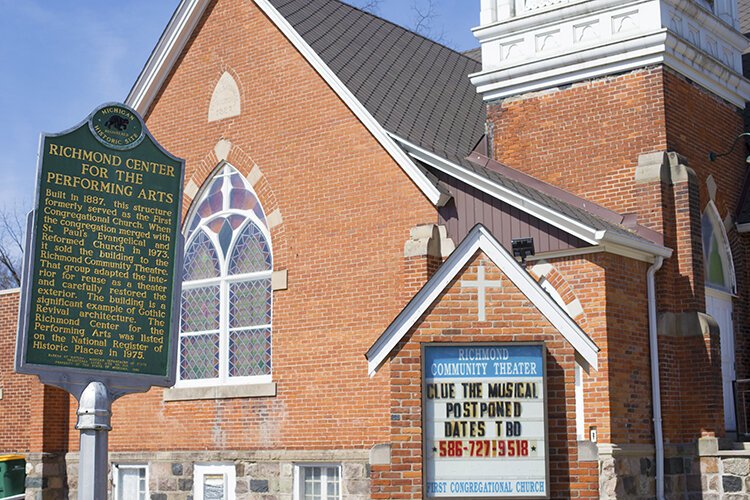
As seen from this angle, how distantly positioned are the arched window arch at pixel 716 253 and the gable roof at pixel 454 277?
8.56 m

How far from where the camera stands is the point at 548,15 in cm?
1880

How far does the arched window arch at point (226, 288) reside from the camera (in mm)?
19000

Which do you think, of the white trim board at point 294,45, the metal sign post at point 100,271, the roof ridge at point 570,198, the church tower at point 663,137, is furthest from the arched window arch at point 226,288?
the metal sign post at point 100,271

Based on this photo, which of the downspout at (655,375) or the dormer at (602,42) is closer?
the downspout at (655,375)

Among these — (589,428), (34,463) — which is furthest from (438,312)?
(34,463)

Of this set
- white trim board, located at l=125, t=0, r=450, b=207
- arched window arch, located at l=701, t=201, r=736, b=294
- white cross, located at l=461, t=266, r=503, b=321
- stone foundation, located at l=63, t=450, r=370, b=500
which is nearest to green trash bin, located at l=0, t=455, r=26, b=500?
stone foundation, located at l=63, t=450, r=370, b=500

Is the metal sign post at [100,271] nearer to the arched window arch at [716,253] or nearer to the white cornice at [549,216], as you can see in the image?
the white cornice at [549,216]

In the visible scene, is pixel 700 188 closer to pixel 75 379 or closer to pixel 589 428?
pixel 589 428

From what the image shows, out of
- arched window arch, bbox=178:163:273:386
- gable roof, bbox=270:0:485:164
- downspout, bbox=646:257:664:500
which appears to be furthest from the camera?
arched window arch, bbox=178:163:273:386

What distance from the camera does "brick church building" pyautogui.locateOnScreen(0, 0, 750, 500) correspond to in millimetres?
16391

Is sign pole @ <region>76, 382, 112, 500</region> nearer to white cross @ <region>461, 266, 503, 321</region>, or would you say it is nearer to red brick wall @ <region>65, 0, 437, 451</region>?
white cross @ <region>461, 266, 503, 321</region>

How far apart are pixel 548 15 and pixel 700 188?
3823 mm

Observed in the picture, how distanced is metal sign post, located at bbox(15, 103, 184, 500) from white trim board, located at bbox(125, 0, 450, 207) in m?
6.30

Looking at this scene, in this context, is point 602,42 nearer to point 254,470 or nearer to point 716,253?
point 716,253
